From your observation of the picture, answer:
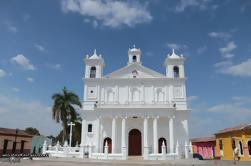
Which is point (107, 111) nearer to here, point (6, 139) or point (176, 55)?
point (176, 55)

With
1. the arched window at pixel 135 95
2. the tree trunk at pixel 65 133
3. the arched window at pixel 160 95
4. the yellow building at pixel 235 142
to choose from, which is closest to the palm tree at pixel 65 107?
the tree trunk at pixel 65 133

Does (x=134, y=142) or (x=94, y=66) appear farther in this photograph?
(x=94, y=66)

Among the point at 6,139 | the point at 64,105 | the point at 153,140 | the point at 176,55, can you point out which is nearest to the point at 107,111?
the point at 153,140

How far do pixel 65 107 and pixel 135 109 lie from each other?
11888mm

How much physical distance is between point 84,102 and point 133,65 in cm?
842

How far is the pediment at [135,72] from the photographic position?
3431cm

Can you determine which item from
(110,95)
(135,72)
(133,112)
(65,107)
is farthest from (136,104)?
(65,107)

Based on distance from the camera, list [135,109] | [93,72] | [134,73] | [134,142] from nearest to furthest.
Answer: [135,109]
[134,142]
[134,73]
[93,72]

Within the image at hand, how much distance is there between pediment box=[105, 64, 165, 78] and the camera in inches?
1351

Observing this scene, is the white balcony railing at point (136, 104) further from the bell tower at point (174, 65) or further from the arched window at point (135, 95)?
the bell tower at point (174, 65)

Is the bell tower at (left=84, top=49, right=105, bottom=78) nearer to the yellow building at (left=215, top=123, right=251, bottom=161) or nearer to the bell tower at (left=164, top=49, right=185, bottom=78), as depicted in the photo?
the bell tower at (left=164, top=49, right=185, bottom=78)

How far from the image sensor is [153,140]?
30.0 m

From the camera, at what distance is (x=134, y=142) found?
102 ft

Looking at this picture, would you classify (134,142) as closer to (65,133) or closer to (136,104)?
(136,104)
